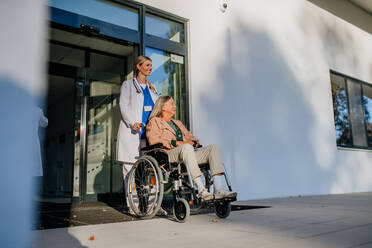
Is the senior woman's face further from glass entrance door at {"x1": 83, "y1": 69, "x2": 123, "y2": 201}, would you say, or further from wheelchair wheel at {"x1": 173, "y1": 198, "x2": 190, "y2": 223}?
glass entrance door at {"x1": 83, "y1": 69, "x2": 123, "y2": 201}

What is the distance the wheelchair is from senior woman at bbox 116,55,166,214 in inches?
9.0

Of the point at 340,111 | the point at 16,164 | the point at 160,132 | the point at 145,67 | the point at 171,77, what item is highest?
the point at 171,77

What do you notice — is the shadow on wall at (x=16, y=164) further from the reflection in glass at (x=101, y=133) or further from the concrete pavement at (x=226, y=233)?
the reflection in glass at (x=101, y=133)

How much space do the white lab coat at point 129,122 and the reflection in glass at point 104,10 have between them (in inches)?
43.1

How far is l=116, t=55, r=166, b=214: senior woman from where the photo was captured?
10.5ft

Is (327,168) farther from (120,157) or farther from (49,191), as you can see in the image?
(49,191)

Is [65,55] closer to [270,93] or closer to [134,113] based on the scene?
[134,113]

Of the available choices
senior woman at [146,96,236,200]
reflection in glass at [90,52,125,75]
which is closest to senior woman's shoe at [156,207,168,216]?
senior woman at [146,96,236,200]

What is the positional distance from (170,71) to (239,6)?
1686 mm

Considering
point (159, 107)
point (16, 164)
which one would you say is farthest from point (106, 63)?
point (16, 164)

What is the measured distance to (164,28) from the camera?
4.48 metres

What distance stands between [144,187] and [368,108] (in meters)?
6.91

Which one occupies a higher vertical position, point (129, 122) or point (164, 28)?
point (164, 28)

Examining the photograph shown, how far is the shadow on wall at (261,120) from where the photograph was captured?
4.83 metres
